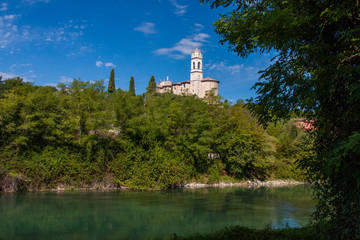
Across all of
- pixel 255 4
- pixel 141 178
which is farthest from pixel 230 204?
pixel 255 4

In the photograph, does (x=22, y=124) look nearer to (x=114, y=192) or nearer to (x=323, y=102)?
(x=114, y=192)

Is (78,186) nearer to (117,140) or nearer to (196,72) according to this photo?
(117,140)

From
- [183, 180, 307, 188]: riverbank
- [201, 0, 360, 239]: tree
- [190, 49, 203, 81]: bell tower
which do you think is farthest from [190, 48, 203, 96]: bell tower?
[201, 0, 360, 239]: tree

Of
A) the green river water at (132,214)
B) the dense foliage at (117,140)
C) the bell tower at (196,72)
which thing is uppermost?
the bell tower at (196,72)

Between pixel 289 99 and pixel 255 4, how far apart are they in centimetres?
285

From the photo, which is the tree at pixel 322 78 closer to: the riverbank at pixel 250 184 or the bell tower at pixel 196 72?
the riverbank at pixel 250 184

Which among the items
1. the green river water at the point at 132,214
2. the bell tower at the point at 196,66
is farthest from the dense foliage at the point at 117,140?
the bell tower at the point at 196,66

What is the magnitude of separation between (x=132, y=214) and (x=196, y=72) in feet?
190

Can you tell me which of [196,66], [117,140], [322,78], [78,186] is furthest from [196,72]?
[322,78]

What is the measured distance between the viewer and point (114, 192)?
768 inches

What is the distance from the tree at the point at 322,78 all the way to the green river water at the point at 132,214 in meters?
4.44

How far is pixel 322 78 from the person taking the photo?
5309 millimetres

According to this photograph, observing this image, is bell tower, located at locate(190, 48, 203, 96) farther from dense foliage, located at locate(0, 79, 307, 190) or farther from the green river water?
the green river water

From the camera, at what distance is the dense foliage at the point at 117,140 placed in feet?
62.3
